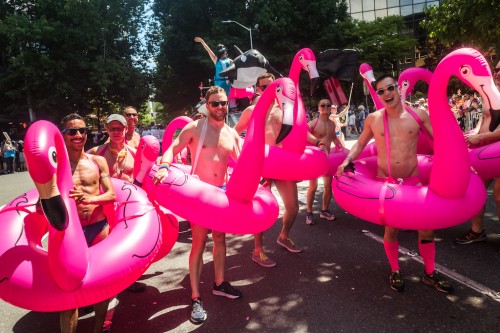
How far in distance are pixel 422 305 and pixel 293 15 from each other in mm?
25006

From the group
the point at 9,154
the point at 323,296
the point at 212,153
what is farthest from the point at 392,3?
the point at 323,296

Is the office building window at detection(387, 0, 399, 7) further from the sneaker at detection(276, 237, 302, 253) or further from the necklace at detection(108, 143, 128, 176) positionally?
the necklace at detection(108, 143, 128, 176)

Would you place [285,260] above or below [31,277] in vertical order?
below

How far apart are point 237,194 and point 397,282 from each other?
1848 mm

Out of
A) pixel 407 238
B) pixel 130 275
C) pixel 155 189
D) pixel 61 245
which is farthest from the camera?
pixel 407 238

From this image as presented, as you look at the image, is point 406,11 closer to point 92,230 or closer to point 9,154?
point 9,154

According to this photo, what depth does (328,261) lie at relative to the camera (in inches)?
167

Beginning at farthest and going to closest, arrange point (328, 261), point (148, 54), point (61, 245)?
point (148, 54) → point (328, 261) → point (61, 245)

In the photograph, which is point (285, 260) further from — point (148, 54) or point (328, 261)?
point (148, 54)

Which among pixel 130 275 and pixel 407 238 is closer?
pixel 130 275

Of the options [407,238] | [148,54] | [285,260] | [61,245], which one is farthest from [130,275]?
[148,54]

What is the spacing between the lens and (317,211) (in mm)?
6414

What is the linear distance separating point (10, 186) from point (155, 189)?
11.0m

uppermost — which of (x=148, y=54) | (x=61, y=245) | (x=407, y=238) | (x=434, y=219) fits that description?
(x=148, y=54)
